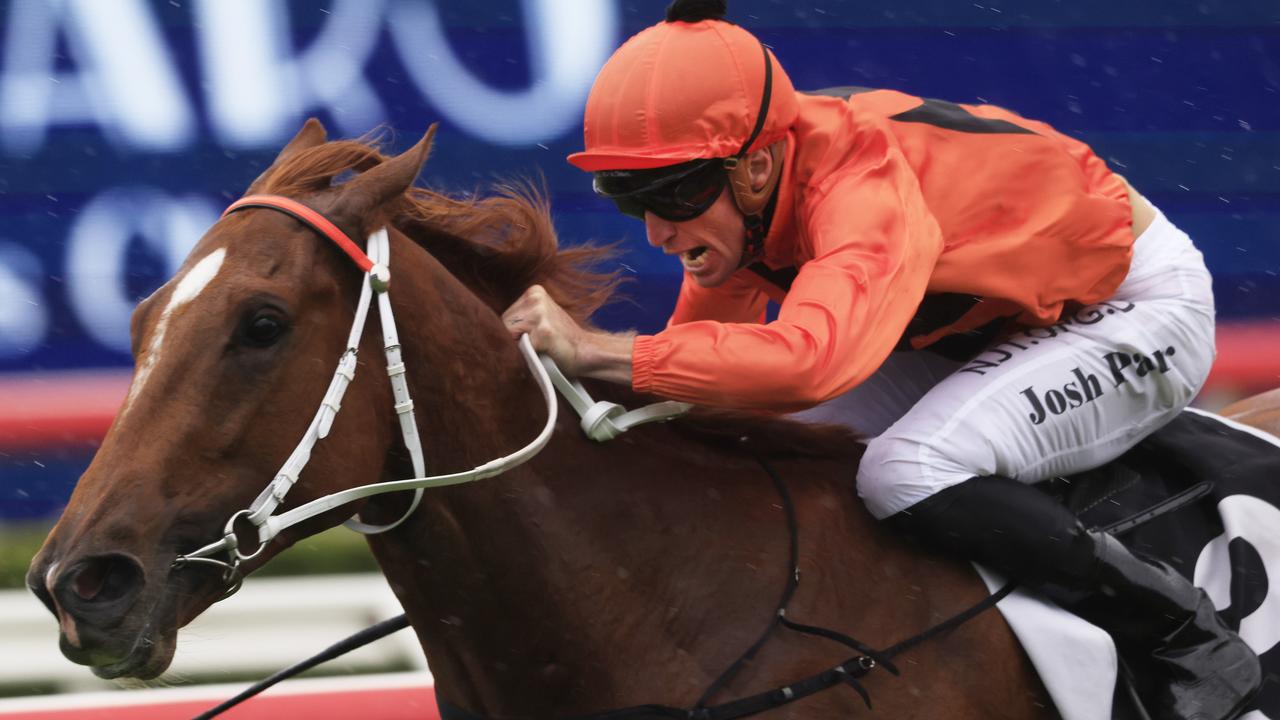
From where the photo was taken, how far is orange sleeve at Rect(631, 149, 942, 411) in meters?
2.03

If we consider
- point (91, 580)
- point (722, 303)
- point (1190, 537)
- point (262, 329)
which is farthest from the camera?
point (722, 303)

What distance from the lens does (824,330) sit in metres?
2.05

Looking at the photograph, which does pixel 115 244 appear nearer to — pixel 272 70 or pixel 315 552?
pixel 272 70

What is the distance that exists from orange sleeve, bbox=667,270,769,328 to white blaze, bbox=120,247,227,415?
3.53 feet

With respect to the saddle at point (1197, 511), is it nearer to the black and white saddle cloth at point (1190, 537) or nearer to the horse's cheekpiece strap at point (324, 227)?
the black and white saddle cloth at point (1190, 537)

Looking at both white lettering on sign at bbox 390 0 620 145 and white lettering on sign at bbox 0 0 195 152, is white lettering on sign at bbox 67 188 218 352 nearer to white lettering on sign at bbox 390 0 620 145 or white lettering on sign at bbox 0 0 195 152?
white lettering on sign at bbox 0 0 195 152

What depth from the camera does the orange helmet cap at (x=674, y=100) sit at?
220cm

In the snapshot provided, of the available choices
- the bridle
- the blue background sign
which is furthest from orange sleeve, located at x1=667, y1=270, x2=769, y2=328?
the blue background sign

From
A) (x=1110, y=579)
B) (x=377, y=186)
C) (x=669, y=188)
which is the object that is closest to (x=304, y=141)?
(x=377, y=186)

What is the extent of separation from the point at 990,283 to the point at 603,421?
70cm

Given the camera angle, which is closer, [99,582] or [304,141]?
[99,582]

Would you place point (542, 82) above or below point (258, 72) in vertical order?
below

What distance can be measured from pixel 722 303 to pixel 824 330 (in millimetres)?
774

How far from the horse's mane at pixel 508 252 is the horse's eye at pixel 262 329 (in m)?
0.28
